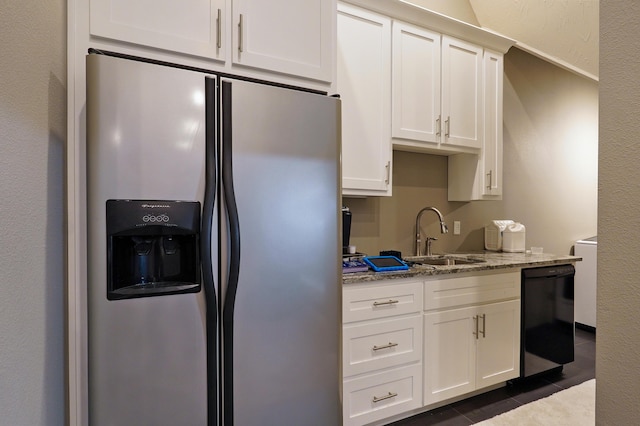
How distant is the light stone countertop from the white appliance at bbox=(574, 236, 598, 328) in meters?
1.31

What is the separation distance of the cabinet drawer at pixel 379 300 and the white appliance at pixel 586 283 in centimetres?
284

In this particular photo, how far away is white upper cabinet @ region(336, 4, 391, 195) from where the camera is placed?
7.16 ft

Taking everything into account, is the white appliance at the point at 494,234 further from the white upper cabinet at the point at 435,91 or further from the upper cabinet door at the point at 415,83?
the upper cabinet door at the point at 415,83

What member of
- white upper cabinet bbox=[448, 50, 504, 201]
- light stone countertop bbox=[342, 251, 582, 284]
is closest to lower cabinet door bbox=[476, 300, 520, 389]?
light stone countertop bbox=[342, 251, 582, 284]

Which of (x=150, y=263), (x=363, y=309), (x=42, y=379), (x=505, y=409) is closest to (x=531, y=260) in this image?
(x=505, y=409)

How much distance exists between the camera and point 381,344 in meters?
1.98

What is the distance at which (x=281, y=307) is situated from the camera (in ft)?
4.45

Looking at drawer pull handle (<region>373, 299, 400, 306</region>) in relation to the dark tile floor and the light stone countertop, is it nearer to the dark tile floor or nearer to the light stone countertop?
the light stone countertop

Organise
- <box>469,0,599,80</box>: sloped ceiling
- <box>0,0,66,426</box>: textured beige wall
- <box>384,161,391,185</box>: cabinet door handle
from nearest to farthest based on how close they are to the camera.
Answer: <box>0,0,66,426</box>: textured beige wall, <box>384,161,391,185</box>: cabinet door handle, <box>469,0,599,80</box>: sloped ceiling

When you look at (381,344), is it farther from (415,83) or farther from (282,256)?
(415,83)

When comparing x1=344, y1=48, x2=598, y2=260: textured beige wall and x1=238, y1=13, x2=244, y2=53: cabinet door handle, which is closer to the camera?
x1=238, y1=13, x2=244, y2=53: cabinet door handle

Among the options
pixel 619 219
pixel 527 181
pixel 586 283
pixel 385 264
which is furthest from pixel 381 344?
pixel 586 283

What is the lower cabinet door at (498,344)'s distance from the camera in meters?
2.35

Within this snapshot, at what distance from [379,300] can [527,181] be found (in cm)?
255
